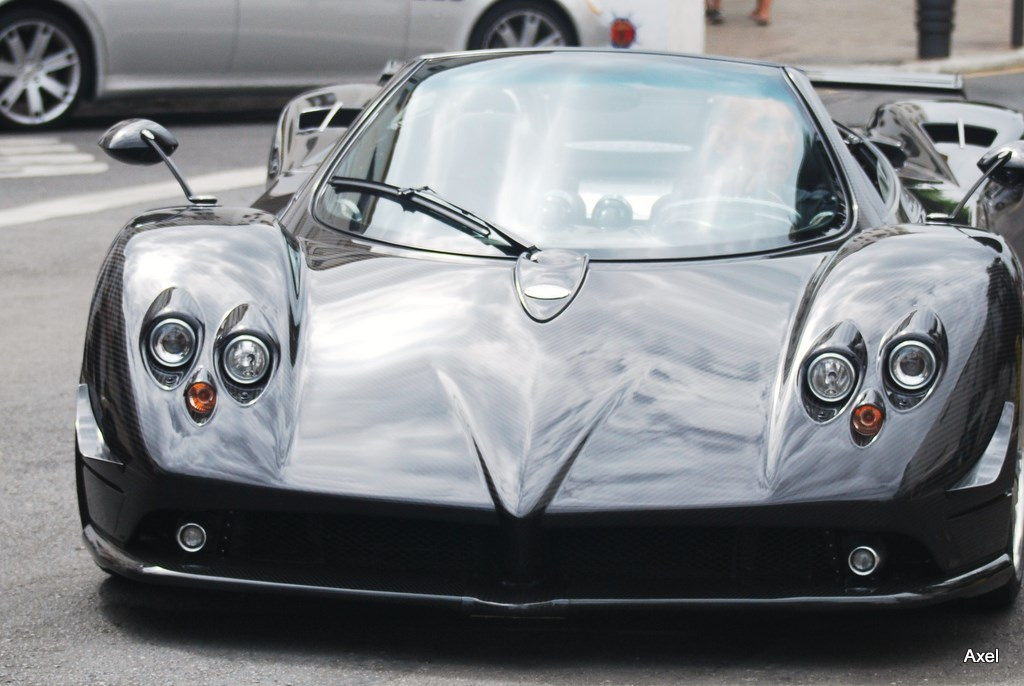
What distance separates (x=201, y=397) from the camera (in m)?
3.43

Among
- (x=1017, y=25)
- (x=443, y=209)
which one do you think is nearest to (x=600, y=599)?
(x=443, y=209)

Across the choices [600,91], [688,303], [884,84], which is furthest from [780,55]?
[688,303]

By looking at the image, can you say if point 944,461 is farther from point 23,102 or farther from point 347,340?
point 23,102

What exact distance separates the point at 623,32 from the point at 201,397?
29.7ft

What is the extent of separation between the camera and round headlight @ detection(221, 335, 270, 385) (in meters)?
3.48

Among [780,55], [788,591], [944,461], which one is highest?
[944,461]

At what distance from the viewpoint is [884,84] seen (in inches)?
240

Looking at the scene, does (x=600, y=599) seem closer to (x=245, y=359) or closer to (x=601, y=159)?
(x=245, y=359)

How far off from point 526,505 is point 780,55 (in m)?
12.4

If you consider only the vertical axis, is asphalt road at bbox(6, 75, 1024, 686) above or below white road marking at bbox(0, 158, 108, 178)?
above

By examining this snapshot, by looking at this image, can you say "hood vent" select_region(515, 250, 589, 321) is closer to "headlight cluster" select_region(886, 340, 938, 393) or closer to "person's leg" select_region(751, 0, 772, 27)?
"headlight cluster" select_region(886, 340, 938, 393)

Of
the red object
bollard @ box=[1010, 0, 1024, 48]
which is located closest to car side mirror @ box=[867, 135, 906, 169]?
the red object

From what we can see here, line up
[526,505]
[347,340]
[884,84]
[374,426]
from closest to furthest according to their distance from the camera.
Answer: [526,505] → [374,426] → [347,340] → [884,84]

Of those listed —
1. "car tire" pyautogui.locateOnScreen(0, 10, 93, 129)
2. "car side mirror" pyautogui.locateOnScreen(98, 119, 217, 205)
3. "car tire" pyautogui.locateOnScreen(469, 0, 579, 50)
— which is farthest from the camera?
"car tire" pyautogui.locateOnScreen(469, 0, 579, 50)
